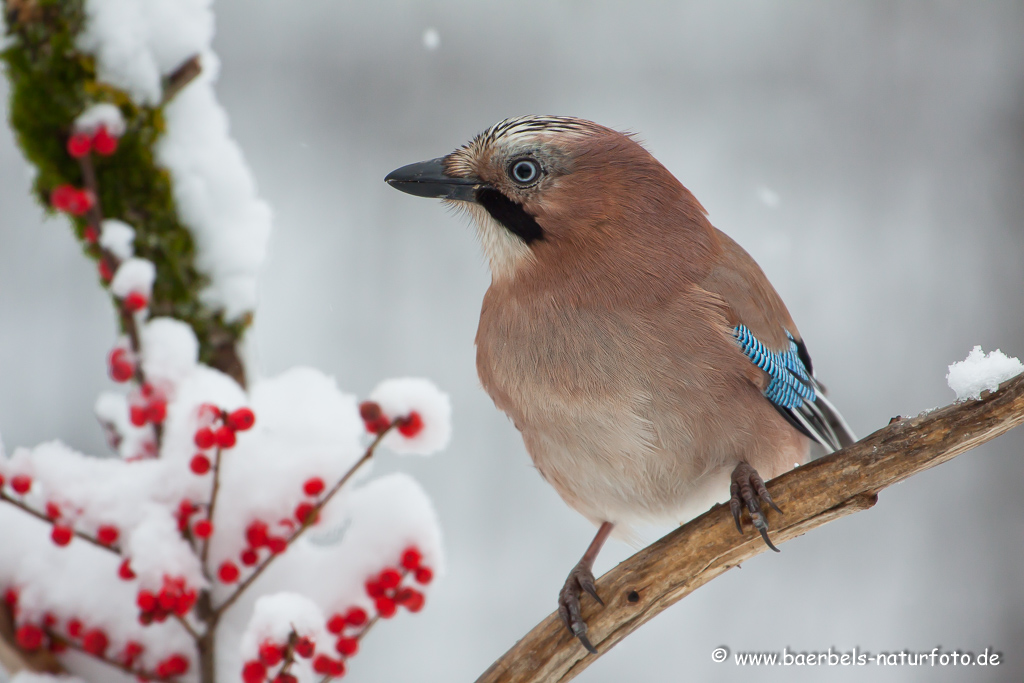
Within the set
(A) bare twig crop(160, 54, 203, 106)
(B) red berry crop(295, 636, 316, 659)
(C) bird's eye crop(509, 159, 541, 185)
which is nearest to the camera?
(B) red berry crop(295, 636, 316, 659)

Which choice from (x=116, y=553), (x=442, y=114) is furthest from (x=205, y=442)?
(x=442, y=114)

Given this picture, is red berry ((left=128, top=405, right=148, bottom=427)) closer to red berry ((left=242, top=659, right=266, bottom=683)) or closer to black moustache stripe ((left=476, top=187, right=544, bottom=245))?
red berry ((left=242, top=659, right=266, bottom=683))

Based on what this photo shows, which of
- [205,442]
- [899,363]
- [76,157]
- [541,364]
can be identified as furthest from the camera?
[899,363]

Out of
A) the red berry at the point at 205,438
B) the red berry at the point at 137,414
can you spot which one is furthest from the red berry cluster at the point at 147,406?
the red berry at the point at 205,438

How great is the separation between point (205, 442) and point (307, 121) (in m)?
2.17

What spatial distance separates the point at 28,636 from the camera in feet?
3.44

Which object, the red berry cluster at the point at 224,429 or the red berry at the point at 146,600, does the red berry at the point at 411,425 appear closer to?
the red berry cluster at the point at 224,429

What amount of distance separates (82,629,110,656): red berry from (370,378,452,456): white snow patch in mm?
428

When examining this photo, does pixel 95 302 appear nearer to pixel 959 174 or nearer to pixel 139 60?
pixel 139 60

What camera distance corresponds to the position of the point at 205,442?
106 cm

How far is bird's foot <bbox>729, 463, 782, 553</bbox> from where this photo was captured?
49.6 inches

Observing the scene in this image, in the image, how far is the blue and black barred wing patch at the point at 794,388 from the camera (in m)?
1.45

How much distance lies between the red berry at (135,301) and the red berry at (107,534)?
0.28 m

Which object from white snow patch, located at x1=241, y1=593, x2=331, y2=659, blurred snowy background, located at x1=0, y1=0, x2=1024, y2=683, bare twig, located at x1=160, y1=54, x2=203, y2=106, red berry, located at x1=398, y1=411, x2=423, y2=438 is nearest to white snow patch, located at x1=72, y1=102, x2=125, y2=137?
bare twig, located at x1=160, y1=54, x2=203, y2=106
